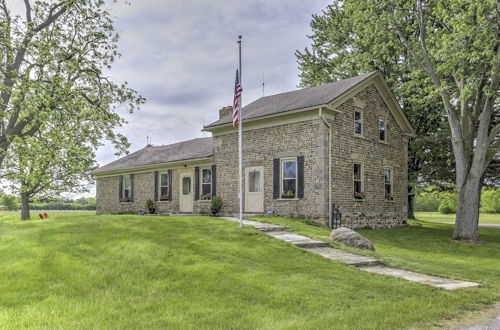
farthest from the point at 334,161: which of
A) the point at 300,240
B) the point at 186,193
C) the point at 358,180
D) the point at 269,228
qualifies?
the point at 186,193

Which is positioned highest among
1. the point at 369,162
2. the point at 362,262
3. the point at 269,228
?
the point at 369,162

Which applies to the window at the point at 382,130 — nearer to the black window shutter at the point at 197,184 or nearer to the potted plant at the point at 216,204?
the potted plant at the point at 216,204

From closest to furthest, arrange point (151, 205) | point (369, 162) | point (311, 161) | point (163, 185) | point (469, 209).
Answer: point (469, 209) → point (311, 161) → point (369, 162) → point (151, 205) → point (163, 185)

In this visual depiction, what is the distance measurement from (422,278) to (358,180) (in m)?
10.0

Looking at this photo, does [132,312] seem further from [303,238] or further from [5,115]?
[5,115]

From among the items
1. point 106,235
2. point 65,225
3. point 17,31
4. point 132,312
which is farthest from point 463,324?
point 17,31

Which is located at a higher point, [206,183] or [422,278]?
[206,183]

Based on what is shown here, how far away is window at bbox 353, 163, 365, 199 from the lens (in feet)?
57.7

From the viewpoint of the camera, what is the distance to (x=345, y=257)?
364 inches

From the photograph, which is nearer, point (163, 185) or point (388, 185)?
point (388, 185)

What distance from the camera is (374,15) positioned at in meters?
17.1

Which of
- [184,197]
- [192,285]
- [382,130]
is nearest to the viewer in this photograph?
[192,285]

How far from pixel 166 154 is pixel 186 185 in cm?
439

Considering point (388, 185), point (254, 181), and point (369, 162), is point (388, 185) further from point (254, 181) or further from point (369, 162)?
point (254, 181)
